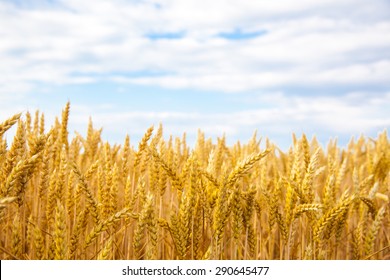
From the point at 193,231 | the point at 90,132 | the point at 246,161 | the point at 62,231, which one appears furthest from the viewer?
the point at 90,132

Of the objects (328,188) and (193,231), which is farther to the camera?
(328,188)

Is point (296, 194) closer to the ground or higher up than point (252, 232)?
higher up

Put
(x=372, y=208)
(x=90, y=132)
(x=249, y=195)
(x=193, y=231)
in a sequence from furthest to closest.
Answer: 1. (x=90, y=132)
2. (x=372, y=208)
3. (x=249, y=195)
4. (x=193, y=231)

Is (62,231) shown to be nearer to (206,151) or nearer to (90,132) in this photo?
(90,132)

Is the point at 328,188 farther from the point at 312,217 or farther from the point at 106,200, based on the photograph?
the point at 106,200

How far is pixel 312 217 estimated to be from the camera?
2.11 metres

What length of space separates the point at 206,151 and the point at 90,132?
1247 millimetres

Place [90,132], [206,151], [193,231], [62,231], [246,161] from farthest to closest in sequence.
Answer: [206,151] < [90,132] < [193,231] < [246,161] < [62,231]

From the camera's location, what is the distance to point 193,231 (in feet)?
6.55
